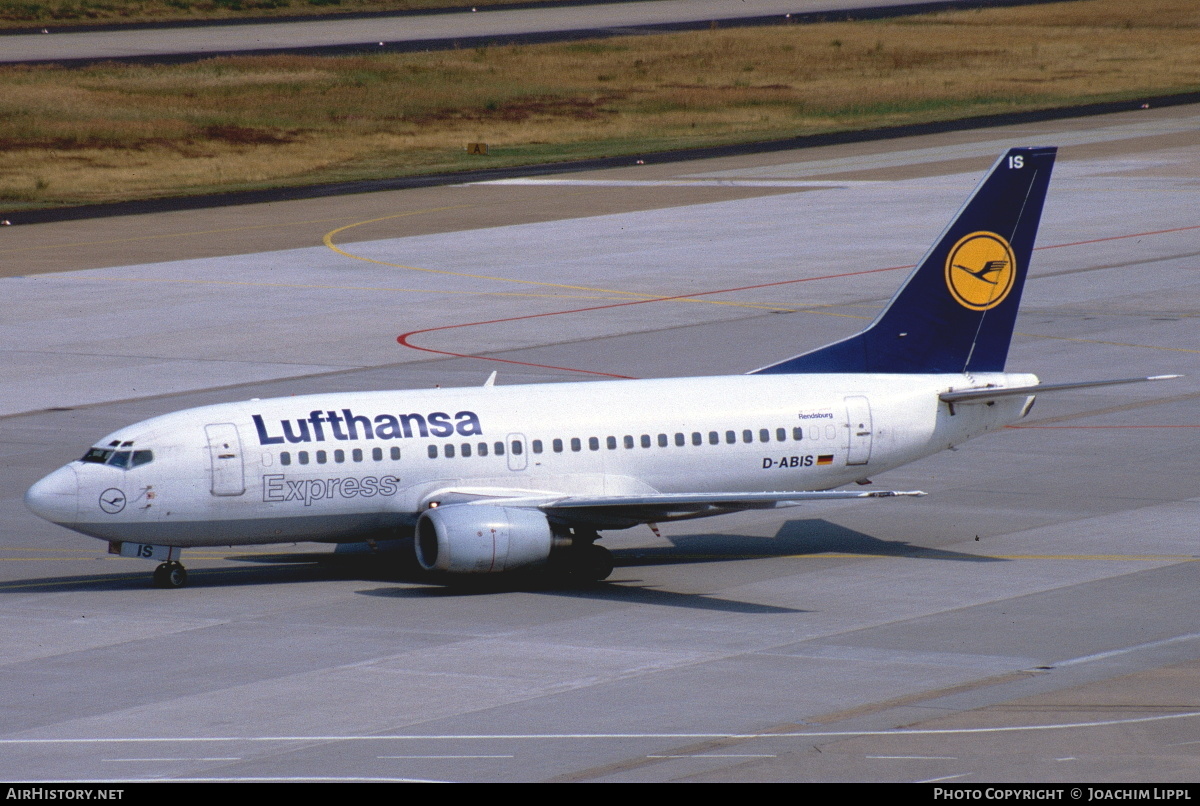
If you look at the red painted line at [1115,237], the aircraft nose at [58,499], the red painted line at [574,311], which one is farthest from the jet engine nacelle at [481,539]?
the red painted line at [1115,237]

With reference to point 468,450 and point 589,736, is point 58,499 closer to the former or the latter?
point 468,450

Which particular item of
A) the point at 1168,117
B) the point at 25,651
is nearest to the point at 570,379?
the point at 25,651

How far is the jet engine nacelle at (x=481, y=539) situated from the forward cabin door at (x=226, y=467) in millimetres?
3507

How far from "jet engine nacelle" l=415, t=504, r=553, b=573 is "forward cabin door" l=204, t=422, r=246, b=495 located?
351cm

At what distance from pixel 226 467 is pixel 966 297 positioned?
1610 cm

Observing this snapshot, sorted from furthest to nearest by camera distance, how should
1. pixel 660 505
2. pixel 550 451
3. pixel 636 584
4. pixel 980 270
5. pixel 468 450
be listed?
pixel 980 270 < pixel 550 451 < pixel 468 450 < pixel 636 584 < pixel 660 505

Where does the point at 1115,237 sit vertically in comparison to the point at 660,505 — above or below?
above

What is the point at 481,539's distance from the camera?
34.6 meters

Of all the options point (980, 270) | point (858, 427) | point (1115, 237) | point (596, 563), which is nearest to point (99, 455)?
point (596, 563)

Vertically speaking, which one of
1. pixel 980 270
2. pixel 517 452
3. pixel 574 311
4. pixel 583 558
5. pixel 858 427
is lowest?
pixel 583 558

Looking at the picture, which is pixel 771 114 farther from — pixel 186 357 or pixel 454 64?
pixel 186 357

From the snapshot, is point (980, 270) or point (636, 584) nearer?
point (636, 584)

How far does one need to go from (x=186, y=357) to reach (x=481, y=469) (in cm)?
2683

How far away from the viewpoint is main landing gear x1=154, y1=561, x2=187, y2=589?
36.5 m
